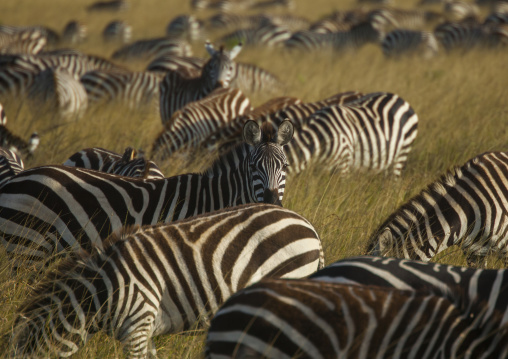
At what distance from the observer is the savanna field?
5004 mm

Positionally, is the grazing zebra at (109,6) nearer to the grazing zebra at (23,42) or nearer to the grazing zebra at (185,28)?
the grazing zebra at (185,28)

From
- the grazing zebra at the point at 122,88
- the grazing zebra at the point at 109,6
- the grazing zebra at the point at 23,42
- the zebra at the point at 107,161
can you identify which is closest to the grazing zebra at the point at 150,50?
the grazing zebra at the point at 23,42

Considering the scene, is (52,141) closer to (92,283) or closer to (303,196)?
(303,196)

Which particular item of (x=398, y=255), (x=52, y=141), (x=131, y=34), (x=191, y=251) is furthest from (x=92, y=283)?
(x=131, y=34)

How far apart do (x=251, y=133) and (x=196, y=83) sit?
645 centimetres

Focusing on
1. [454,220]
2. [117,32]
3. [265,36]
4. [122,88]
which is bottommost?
[117,32]

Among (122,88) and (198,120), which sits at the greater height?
(198,120)

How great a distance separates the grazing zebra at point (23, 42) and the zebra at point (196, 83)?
921 centimetres

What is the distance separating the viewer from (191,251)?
355 cm

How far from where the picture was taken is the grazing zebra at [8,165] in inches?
214

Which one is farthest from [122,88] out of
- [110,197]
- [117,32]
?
[117,32]

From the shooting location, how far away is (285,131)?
519 centimetres

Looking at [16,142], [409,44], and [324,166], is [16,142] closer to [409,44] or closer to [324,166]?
[324,166]

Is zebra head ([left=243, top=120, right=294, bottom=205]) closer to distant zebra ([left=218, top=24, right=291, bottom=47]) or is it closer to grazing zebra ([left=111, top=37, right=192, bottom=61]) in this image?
grazing zebra ([left=111, top=37, right=192, bottom=61])
